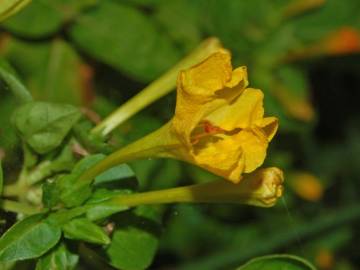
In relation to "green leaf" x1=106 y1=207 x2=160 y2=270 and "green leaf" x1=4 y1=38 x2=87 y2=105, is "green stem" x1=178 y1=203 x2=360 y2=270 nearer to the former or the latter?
"green leaf" x1=4 y1=38 x2=87 y2=105

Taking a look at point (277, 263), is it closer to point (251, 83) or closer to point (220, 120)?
point (220, 120)

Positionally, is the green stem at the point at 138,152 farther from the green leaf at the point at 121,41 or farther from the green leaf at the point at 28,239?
the green leaf at the point at 121,41

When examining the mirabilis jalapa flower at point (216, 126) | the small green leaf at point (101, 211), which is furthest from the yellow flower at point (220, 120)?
the small green leaf at point (101, 211)

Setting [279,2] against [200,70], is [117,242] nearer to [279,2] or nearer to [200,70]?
[200,70]

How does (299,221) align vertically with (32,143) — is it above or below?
below

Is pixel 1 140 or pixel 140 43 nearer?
pixel 1 140

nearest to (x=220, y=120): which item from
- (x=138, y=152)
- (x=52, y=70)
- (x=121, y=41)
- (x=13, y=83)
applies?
(x=138, y=152)

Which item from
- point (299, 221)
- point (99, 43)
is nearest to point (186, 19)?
point (99, 43)

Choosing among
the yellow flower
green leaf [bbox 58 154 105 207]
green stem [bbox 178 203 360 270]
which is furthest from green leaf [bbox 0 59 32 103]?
green stem [bbox 178 203 360 270]
